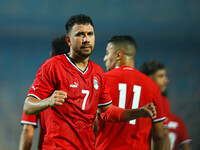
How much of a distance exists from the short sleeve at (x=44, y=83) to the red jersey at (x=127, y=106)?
0.91 meters

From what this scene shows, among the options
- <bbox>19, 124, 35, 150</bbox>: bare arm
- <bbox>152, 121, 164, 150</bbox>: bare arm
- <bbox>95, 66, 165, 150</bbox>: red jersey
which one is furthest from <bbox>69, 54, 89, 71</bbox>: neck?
<bbox>152, 121, 164, 150</bbox>: bare arm

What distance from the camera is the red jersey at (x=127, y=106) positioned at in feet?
9.09

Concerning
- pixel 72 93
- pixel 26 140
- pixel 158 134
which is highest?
pixel 72 93

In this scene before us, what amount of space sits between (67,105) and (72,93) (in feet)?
0.29

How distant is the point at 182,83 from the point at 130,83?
211 inches

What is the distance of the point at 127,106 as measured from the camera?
9.20 feet

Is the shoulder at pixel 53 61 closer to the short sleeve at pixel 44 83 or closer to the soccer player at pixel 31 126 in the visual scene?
the short sleeve at pixel 44 83

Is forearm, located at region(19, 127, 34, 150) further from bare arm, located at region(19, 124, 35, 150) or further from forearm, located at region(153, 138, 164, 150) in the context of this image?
forearm, located at region(153, 138, 164, 150)

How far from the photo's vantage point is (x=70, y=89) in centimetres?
205

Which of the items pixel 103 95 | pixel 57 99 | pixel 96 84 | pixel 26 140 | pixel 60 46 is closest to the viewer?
pixel 57 99

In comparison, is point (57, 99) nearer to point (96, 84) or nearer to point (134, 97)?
point (96, 84)

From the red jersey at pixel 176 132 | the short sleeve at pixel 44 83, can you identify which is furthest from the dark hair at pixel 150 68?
the short sleeve at pixel 44 83

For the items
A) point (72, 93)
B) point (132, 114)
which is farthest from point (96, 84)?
point (132, 114)

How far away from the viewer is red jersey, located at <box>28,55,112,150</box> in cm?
200
